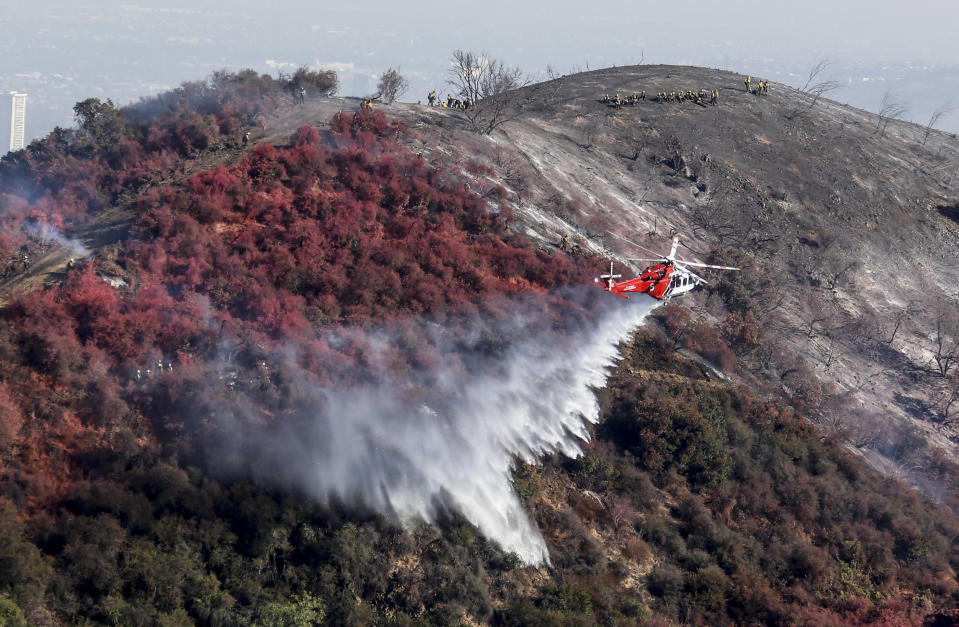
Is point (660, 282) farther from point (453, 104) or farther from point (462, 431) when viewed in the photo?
point (453, 104)

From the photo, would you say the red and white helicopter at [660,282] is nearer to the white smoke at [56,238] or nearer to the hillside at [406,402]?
the hillside at [406,402]

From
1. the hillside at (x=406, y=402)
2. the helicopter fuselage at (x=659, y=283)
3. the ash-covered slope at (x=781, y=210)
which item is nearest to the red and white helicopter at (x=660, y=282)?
the helicopter fuselage at (x=659, y=283)

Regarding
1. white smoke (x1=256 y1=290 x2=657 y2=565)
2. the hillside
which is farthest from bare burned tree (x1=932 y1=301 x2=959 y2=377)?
white smoke (x1=256 y1=290 x2=657 y2=565)

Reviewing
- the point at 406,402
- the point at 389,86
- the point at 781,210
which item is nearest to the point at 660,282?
the point at 406,402

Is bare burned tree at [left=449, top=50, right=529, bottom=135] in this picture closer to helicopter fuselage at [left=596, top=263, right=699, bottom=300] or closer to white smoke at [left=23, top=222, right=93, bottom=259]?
helicopter fuselage at [left=596, top=263, right=699, bottom=300]

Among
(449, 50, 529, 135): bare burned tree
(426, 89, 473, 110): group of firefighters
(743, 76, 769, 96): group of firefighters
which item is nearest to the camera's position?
(449, 50, 529, 135): bare burned tree

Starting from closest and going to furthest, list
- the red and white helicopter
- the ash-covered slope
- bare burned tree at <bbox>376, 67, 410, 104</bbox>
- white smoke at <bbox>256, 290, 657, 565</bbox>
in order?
1. white smoke at <bbox>256, 290, 657, 565</bbox>
2. the red and white helicopter
3. the ash-covered slope
4. bare burned tree at <bbox>376, 67, 410, 104</bbox>
